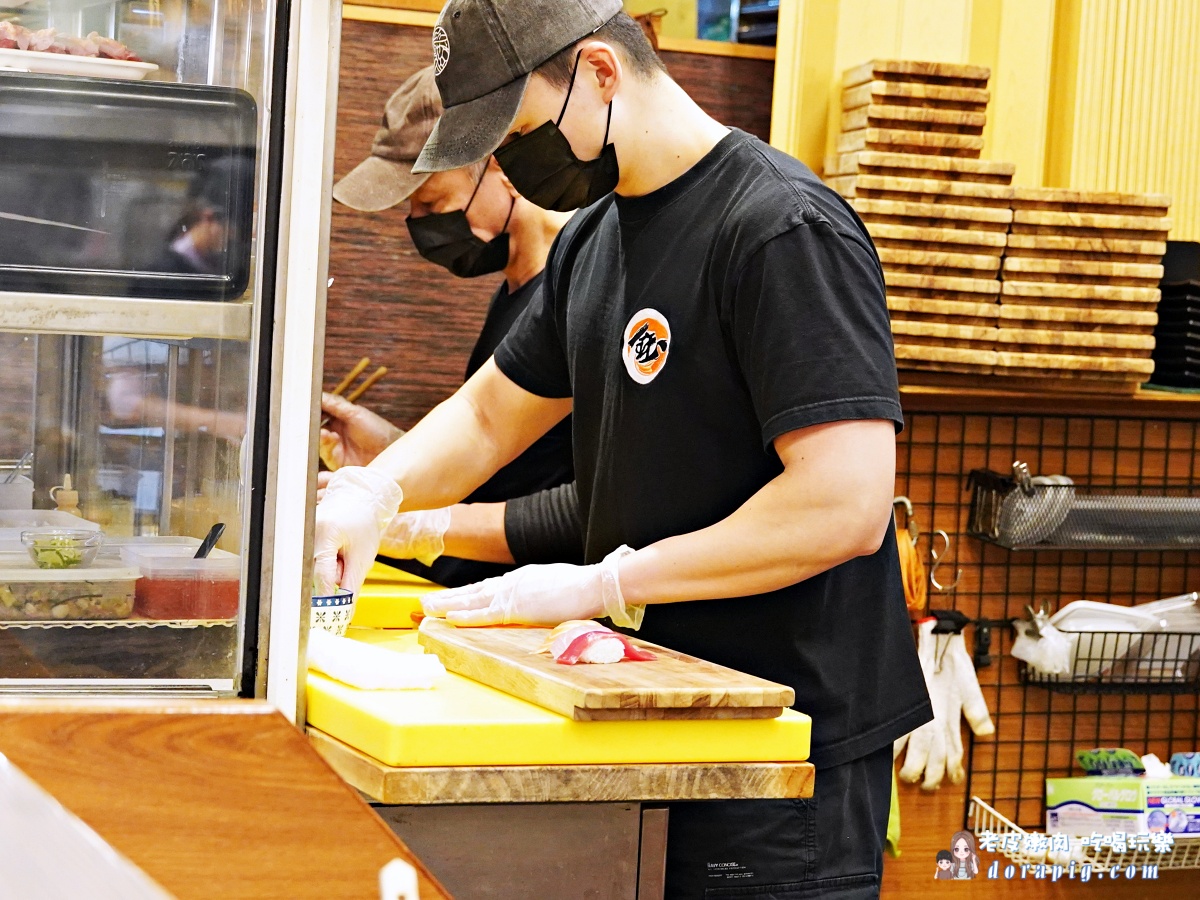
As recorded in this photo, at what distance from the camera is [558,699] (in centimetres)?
130

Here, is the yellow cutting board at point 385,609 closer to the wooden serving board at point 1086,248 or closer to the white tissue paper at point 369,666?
the white tissue paper at point 369,666

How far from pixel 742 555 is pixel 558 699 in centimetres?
39

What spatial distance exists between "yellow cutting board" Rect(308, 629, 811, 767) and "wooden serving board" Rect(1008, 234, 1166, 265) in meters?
1.89

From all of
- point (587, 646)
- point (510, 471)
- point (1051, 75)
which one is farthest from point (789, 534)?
point (1051, 75)

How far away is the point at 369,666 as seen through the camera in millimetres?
1367

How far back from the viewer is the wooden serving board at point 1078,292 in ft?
9.78


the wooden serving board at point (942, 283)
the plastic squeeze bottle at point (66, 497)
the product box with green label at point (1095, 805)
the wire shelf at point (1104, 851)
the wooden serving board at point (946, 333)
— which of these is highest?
the wooden serving board at point (942, 283)

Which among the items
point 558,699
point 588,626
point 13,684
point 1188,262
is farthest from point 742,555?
Answer: point 1188,262

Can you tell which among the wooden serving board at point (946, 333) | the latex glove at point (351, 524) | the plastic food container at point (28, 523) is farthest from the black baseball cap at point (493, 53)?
the wooden serving board at point (946, 333)

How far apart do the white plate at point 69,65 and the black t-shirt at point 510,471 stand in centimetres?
128

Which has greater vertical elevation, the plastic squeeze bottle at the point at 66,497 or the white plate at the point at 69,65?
the white plate at the point at 69,65

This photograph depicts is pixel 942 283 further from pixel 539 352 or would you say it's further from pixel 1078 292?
pixel 539 352

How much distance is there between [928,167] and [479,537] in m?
1.32

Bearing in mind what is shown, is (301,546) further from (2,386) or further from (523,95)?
(523,95)
